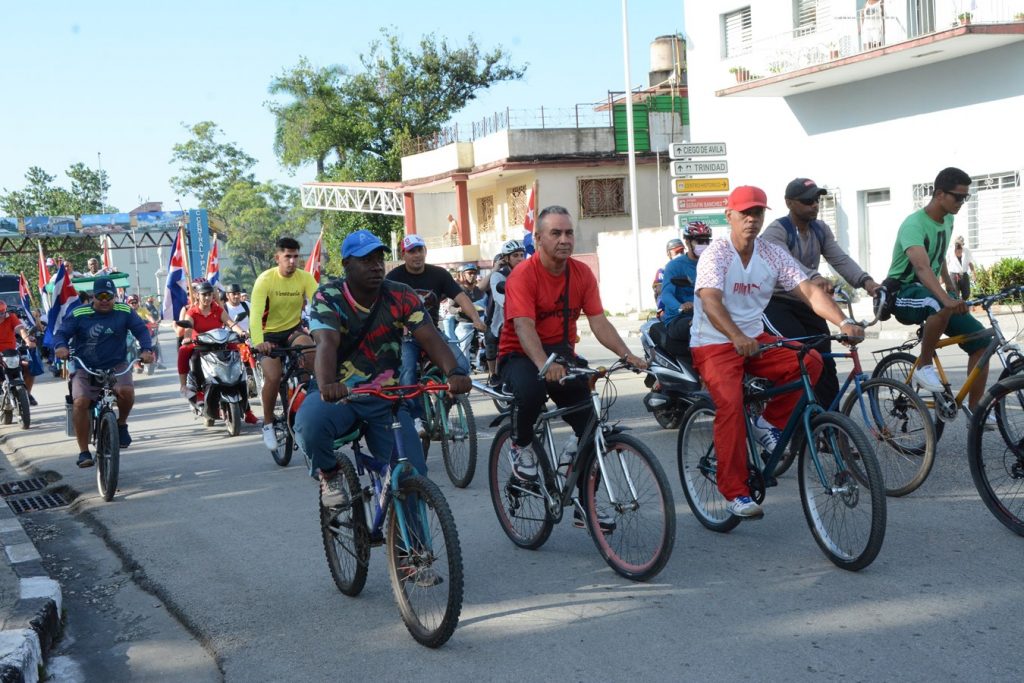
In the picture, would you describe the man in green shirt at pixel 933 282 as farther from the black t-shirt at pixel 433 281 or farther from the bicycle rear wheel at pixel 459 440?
the black t-shirt at pixel 433 281

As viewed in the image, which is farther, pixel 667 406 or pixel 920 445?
pixel 667 406

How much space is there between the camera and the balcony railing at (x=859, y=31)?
71.6 ft

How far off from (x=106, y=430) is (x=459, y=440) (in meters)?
2.88

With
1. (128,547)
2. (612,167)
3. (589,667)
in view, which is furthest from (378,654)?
(612,167)

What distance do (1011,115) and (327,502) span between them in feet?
65.8

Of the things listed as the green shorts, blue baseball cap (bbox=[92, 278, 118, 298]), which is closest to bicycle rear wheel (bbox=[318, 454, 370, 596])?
the green shorts

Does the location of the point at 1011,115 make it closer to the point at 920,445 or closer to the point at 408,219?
the point at 920,445

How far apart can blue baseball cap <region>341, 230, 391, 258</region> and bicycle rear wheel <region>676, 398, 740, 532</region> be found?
2160 millimetres

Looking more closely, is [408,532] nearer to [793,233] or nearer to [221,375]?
[793,233]

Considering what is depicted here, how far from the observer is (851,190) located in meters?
25.8

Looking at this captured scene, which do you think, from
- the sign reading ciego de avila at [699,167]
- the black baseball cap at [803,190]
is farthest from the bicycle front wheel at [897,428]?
the sign reading ciego de avila at [699,167]

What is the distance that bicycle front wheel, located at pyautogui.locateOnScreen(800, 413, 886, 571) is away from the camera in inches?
203

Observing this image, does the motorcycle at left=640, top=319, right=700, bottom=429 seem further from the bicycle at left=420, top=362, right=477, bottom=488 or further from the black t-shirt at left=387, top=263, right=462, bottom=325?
the black t-shirt at left=387, top=263, right=462, bottom=325

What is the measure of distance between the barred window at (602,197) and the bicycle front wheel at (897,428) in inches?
1266
